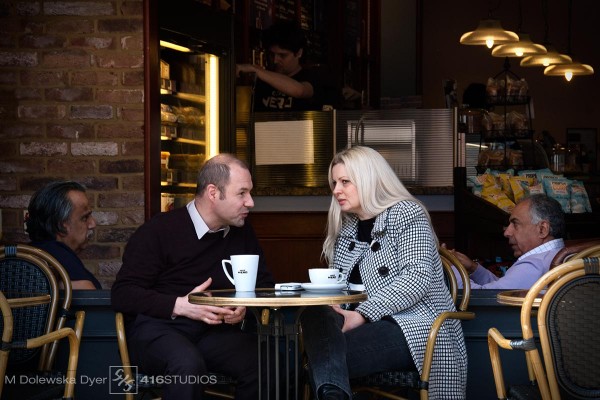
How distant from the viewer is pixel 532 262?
4215 mm

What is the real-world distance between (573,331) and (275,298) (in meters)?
0.84

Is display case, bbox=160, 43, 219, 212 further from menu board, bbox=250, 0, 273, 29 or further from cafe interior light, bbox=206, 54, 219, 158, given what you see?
menu board, bbox=250, 0, 273, 29

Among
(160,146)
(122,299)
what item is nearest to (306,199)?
(160,146)

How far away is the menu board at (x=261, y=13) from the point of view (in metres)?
8.17

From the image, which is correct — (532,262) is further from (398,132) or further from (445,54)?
(445,54)

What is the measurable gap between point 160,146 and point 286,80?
2.21 m

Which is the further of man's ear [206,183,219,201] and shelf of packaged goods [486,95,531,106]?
shelf of packaged goods [486,95,531,106]

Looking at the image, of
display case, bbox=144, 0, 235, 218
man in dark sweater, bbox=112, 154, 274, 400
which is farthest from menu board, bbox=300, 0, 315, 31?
man in dark sweater, bbox=112, 154, 274, 400

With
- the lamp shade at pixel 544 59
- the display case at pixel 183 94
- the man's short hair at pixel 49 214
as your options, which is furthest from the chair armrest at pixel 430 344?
the lamp shade at pixel 544 59

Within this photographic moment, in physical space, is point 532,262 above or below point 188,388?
above

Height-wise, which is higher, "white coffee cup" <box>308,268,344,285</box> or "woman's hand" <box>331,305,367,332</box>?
"white coffee cup" <box>308,268,344,285</box>

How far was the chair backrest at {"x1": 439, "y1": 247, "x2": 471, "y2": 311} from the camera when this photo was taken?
3.97m

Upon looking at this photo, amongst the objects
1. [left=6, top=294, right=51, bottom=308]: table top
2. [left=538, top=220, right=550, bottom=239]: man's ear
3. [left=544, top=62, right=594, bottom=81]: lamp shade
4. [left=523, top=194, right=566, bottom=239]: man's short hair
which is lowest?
[left=6, top=294, right=51, bottom=308]: table top

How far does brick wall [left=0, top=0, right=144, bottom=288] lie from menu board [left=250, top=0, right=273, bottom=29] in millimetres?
3111
